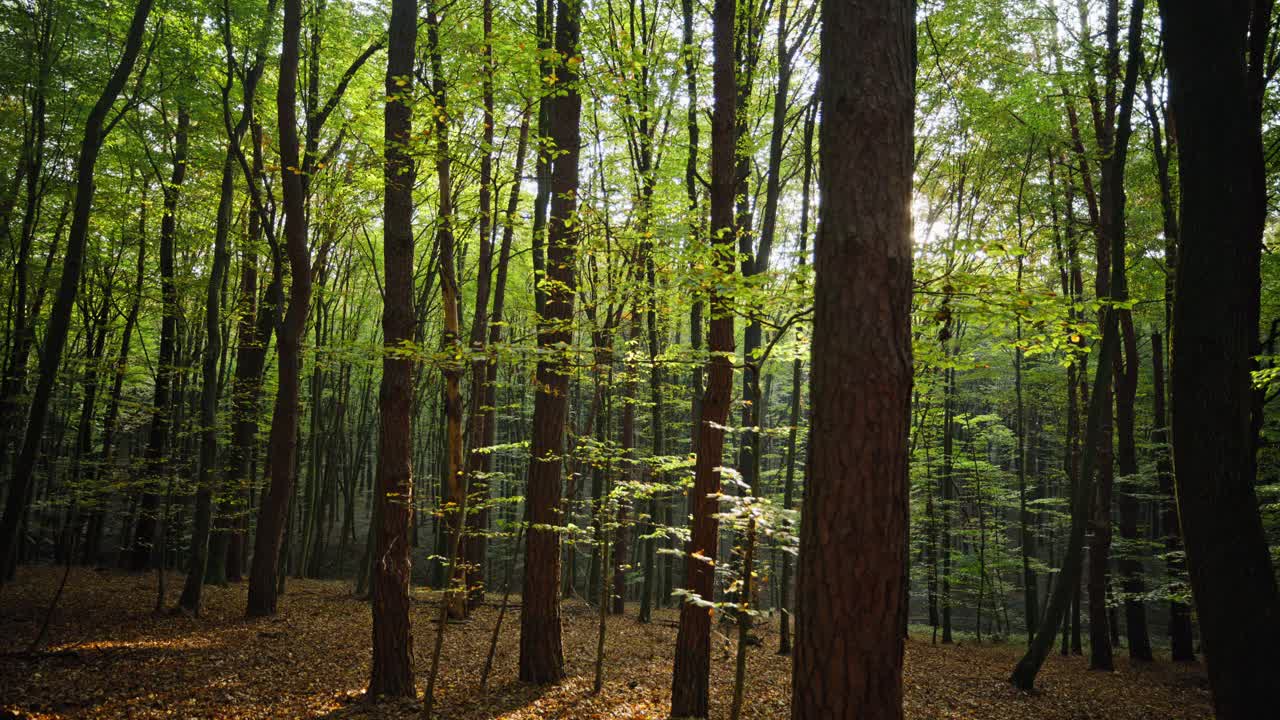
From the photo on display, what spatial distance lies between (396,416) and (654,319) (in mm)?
5234

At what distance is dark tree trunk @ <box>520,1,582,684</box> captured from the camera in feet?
23.6

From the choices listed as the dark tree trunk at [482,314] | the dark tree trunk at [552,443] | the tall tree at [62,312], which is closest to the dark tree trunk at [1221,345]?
the dark tree trunk at [552,443]

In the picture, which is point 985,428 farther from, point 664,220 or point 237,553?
point 237,553

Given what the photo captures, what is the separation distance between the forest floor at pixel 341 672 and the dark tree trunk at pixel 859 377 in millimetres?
2745

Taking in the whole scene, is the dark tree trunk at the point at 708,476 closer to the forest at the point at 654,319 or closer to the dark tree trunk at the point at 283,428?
the forest at the point at 654,319

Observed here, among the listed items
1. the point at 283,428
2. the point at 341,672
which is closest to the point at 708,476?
the point at 341,672

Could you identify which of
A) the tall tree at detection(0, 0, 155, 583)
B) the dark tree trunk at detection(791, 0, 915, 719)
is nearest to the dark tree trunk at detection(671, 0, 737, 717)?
the dark tree trunk at detection(791, 0, 915, 719)

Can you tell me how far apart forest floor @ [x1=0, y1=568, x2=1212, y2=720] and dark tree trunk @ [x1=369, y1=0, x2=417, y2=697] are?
0.53m

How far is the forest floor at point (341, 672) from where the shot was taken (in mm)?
6293

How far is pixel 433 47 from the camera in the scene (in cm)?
913

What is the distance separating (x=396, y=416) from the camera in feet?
20.5

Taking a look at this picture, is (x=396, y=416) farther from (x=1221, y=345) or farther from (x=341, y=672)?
(x=1221, y=345)

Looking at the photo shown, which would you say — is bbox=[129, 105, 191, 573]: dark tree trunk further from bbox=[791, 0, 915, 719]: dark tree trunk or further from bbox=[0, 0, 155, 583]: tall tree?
bbox=[791, 0, 915, 719]: dark tree trunk

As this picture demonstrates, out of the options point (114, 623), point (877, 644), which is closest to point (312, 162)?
point (114, 623)
